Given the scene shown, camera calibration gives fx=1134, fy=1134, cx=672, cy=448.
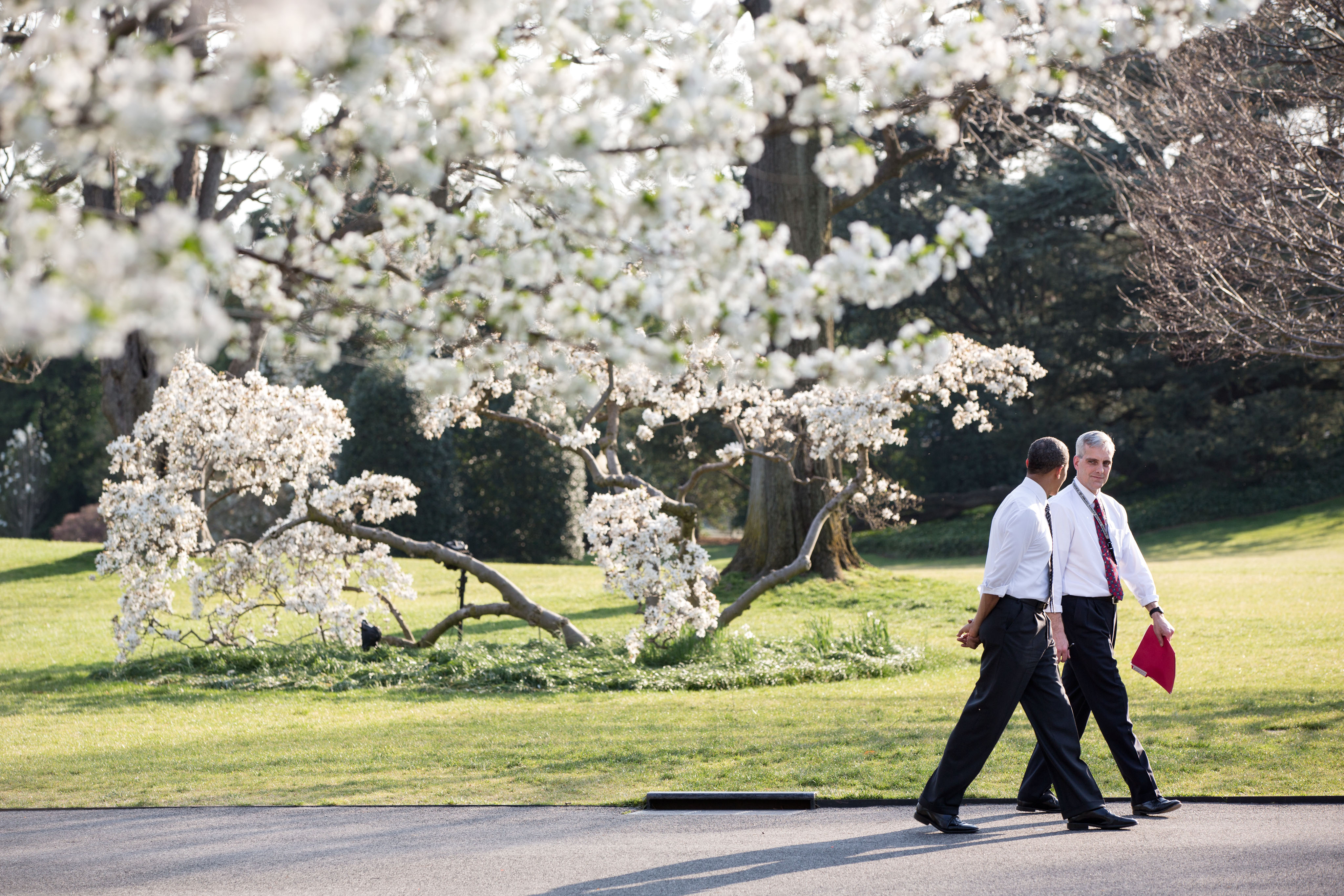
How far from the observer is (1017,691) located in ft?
18.8

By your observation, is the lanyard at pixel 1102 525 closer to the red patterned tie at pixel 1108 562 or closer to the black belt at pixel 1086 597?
the red patterned tie at pixel 1108 562

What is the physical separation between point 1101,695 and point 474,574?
26.0 feet

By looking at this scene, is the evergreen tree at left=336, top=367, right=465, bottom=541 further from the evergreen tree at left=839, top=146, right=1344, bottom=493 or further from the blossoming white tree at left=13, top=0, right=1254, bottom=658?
the blossoming white tree at left=13, top=0, right=1254, bottom=658

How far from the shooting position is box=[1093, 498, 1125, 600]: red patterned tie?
242 inches

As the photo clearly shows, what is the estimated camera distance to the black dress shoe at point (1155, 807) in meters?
5.92

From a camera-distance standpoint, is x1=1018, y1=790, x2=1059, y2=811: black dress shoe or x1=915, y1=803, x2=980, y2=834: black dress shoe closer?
x1=915, y1=803, x2=980, y2=834: black dress shoe

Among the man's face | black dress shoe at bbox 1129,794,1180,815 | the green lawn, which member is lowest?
the green lawn

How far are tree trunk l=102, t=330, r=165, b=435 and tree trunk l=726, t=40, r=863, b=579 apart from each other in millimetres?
9472

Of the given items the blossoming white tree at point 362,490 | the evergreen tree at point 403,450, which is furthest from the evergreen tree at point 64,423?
the blossoming white tree at point 362,490

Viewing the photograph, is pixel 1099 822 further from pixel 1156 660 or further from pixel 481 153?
pixel 481 153

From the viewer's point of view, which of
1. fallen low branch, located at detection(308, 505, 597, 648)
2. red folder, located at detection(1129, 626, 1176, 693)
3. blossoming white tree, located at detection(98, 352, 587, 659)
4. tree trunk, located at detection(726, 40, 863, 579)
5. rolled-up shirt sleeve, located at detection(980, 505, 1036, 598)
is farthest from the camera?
tree trunk, located at detection(726, 40, 863, 579)

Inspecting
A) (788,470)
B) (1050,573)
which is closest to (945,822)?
(1050,573)

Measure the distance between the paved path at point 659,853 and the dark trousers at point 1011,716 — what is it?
0.66 feet

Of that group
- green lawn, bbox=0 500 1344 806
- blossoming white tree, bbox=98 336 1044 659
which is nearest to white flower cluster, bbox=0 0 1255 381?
green lawn, bbox=0 500 1344 806
